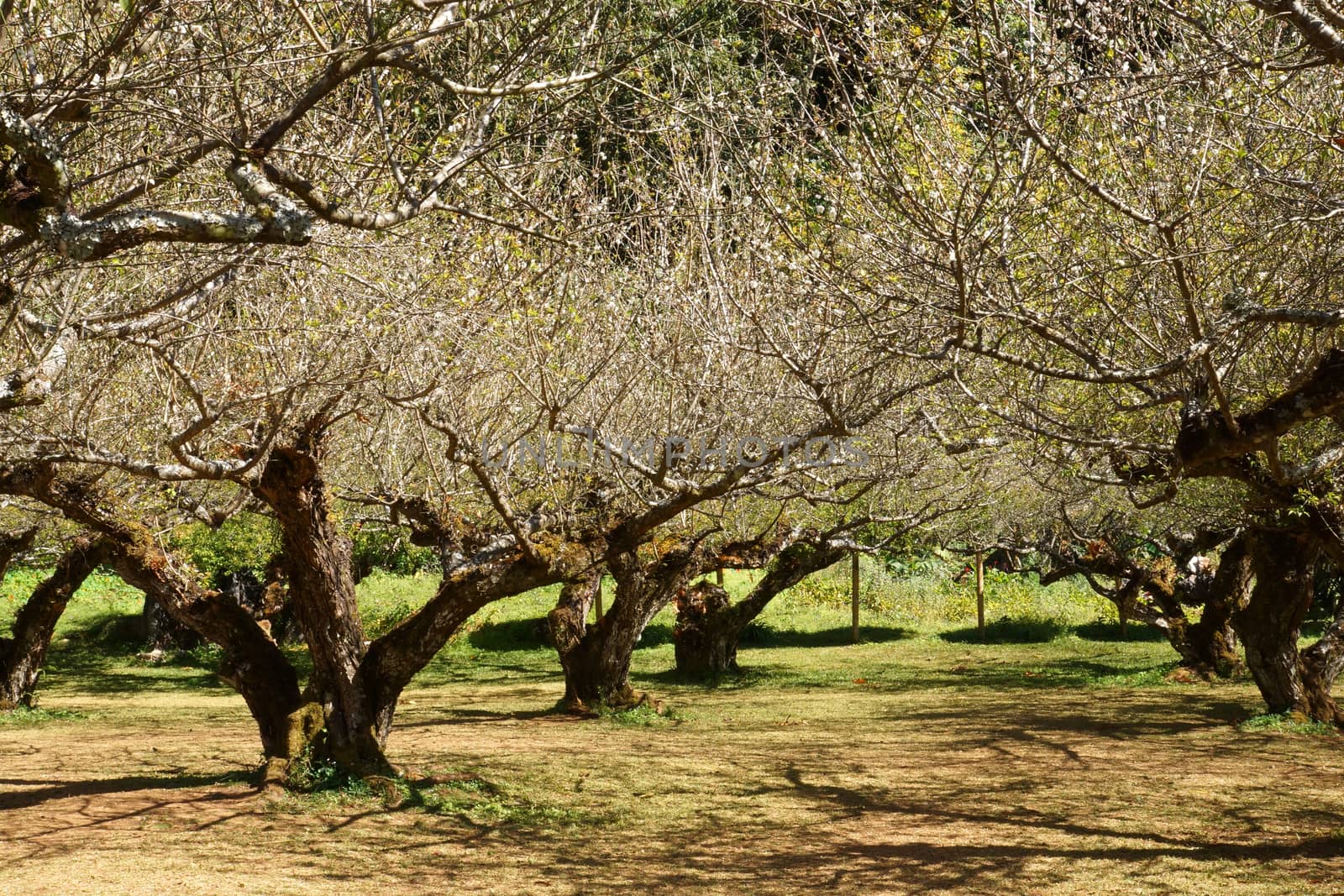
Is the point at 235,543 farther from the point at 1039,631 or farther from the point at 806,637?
the point at 1039,631

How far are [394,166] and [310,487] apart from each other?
219 inches

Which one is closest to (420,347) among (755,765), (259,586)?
(755,765)

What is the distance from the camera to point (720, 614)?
2136 centimetres

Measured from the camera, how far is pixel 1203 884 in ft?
Answer: 26.1

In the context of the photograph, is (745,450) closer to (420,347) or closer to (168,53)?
(420,347)

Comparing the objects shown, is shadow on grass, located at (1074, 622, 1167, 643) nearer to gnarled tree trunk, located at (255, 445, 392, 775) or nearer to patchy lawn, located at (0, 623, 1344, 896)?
patchy lawn, located at (0, 623, 1344, 896)

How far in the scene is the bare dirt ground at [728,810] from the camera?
8234mm

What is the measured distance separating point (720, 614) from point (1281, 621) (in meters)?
9.83

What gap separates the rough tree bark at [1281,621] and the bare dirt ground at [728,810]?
0.62m

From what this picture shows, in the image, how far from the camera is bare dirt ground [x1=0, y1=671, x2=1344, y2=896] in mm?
8234

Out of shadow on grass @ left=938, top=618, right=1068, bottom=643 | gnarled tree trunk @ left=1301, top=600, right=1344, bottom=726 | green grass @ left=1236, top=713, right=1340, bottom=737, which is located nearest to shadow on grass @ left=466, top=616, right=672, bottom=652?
shadow on grass @ left=938, top=618, right=1068, bottom=643

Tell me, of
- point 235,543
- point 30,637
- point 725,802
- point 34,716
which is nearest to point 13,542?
point 30,637

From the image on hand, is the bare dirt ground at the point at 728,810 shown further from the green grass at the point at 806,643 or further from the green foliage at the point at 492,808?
the green grass at the point at 806,643

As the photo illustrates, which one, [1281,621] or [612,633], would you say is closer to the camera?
[1281,621]
